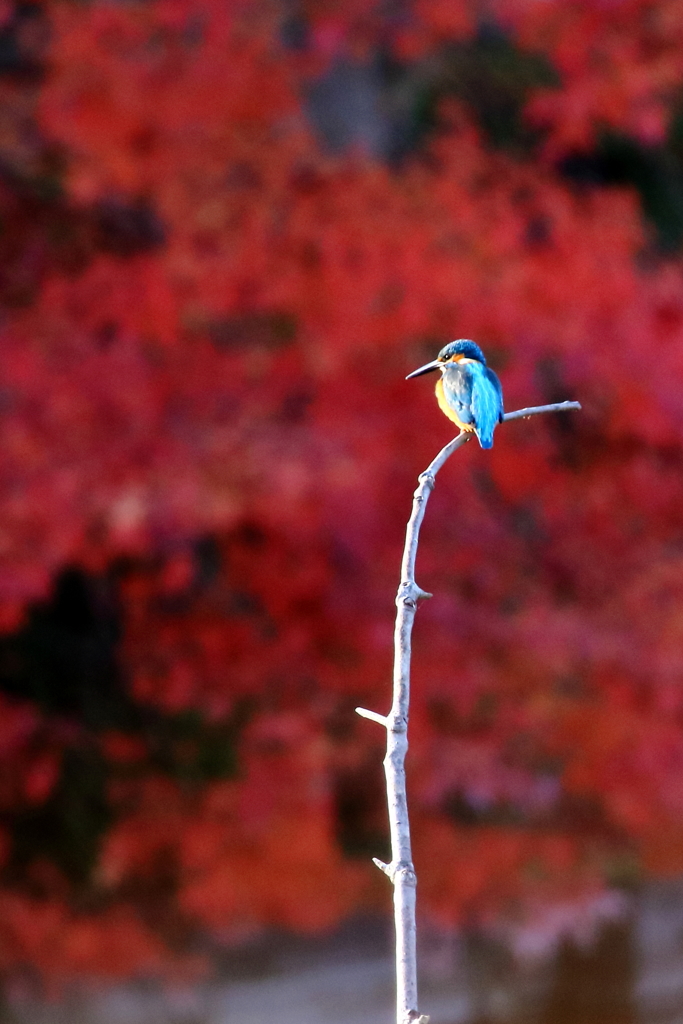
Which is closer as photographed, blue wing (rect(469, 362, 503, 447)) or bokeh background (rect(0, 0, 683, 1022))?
blue wing (rect(469, 362, 503, 447))

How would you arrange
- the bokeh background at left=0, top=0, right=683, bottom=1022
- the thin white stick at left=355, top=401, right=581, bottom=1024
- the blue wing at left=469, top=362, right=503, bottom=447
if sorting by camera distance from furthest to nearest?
the bokeh background at left=0, top=0, right=683, bottom=1022
the blue wing at left=469, top=362, right=503, bottom=447
the thin white stick at left=355, top=401, right=581, bottom=1024

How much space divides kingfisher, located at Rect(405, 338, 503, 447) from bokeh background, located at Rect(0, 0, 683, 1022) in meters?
3.31

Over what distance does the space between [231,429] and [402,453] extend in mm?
700

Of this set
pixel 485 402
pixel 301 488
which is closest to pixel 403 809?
pixel 485 402

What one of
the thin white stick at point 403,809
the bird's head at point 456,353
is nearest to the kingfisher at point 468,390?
the bird's head at point 456,353

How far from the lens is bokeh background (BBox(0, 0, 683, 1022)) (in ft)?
15.9

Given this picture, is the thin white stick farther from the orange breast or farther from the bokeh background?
the bokeh background

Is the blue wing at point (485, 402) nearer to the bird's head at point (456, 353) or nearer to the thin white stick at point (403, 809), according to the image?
the bird's head at point (456, 353)

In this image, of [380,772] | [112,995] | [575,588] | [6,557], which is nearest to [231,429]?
[6,557]

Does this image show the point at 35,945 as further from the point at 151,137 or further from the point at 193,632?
the point at 151,137

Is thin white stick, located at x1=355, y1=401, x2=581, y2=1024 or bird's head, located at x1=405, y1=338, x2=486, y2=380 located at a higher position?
bird's head, located at x1=405, y1=338, x2=486, y2=380

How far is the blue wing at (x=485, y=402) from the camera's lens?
1104 mm

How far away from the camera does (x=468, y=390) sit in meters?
1.17

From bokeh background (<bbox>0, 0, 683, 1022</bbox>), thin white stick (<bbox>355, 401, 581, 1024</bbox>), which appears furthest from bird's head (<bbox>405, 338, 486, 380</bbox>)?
bokeh background (<bbox>0, 0, 683, 1022</bbox>)
